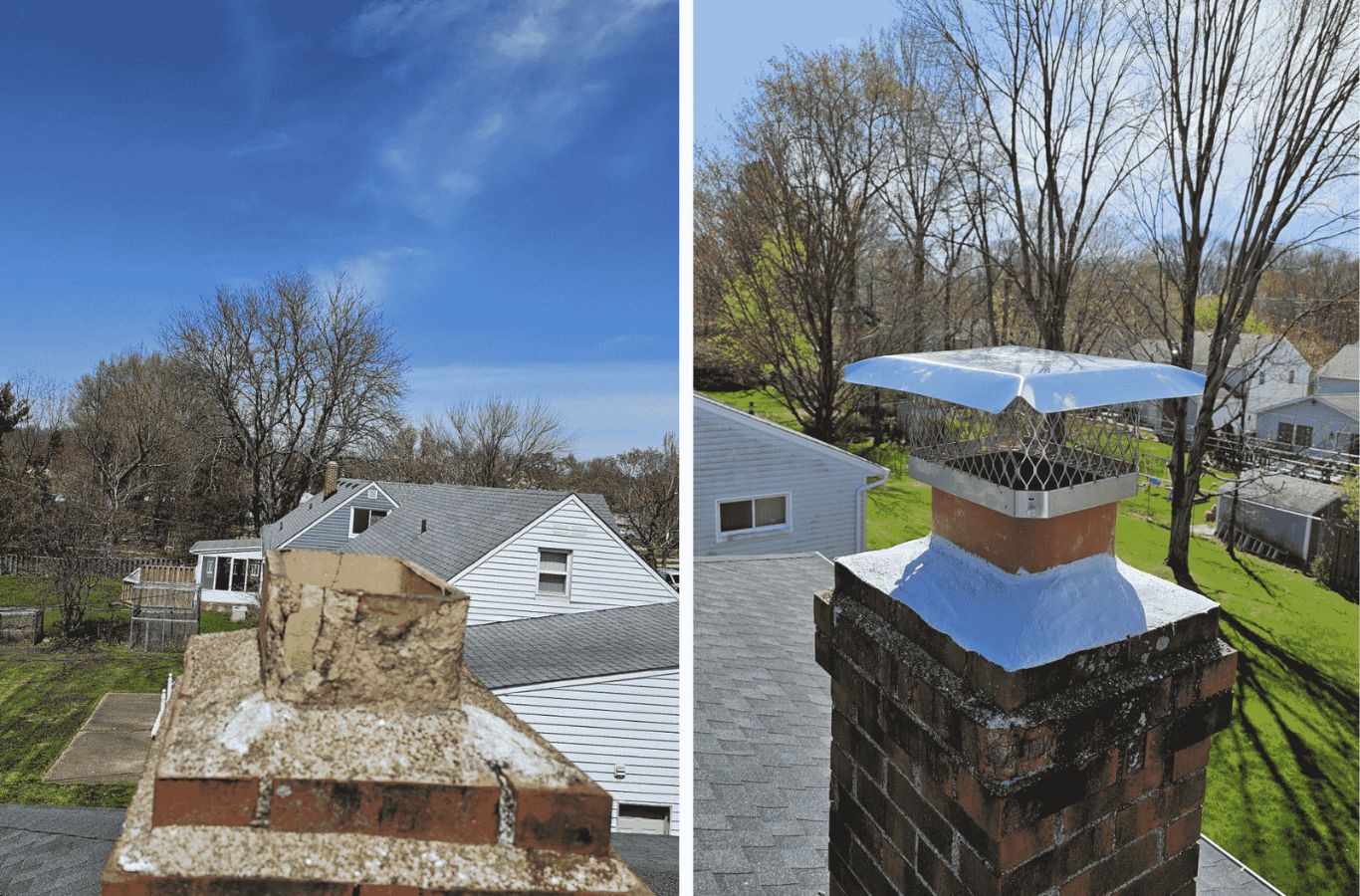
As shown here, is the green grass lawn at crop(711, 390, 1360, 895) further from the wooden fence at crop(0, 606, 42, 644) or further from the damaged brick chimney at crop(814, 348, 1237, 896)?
the wooden fence at crop(0, 606, 42, 644)

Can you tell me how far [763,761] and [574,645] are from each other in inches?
212

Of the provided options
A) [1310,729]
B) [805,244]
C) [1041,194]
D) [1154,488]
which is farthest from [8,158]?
[1310,729]

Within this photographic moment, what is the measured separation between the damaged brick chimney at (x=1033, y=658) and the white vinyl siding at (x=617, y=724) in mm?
5527

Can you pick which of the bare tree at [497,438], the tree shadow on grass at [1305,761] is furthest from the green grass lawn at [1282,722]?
the bare tree at [497,438]

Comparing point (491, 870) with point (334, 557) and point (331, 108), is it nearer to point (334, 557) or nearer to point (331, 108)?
point (334, 557)

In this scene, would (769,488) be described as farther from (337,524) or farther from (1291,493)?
(337,524)

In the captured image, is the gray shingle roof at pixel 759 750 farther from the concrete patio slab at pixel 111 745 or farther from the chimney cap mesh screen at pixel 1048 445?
the concrete patio slab at pixel 111 745

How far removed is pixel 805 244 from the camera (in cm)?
979

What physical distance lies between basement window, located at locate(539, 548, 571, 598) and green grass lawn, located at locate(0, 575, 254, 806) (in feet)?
14.0

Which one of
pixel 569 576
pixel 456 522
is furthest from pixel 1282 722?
pixel 456 522

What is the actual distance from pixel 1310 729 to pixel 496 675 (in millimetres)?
5570

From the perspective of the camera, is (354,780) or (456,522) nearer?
(354,780)

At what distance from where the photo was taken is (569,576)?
761 cm

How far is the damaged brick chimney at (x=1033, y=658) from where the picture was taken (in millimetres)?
478
